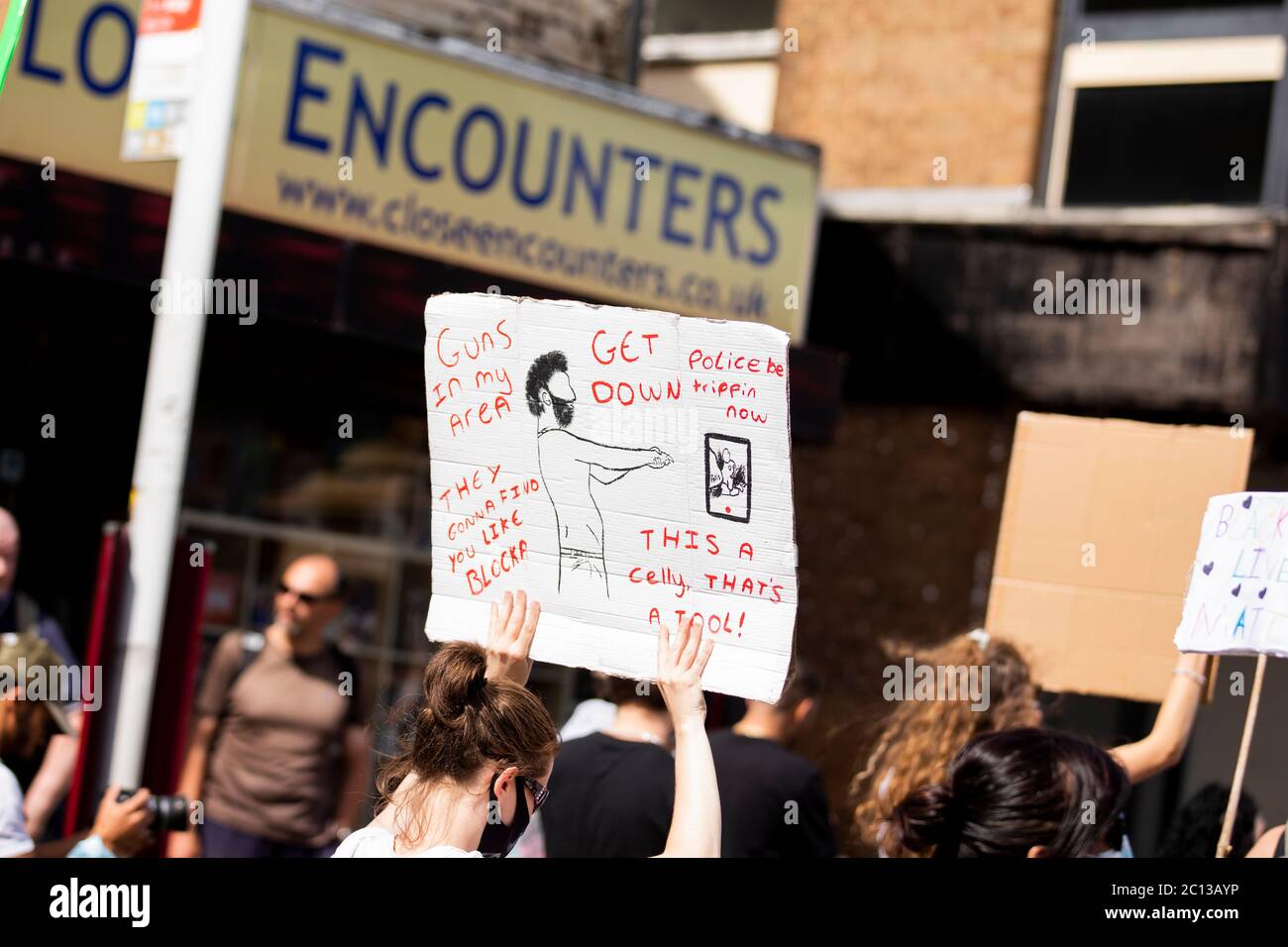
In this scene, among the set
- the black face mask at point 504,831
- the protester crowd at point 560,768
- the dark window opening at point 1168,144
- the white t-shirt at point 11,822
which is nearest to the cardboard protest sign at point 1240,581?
the protester crowd at point 560,768

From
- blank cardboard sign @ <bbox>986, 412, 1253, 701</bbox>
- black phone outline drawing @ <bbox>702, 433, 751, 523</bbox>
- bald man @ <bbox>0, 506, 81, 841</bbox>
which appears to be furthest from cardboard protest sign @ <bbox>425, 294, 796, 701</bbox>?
bald man @ <bbox>0, 506, 81, 841</bbox>

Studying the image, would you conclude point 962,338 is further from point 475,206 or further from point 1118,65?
point 475,206

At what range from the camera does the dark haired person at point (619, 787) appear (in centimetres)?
396

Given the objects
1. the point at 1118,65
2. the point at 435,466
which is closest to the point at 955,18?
the point at 1118,65

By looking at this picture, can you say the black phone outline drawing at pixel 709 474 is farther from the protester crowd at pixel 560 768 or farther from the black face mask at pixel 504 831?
the black face mask at pixel 504 831

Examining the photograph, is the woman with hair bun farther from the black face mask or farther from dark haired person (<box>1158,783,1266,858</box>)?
dark haired person (<box>1158,783,1266,858</box>)

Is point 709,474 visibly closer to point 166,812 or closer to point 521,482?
point 521,482

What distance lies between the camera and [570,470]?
9.51 feet

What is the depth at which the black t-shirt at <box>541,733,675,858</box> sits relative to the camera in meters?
3.95

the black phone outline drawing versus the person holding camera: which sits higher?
the black phone outline drawing

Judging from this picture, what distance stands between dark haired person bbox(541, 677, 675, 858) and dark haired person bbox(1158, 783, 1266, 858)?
4.28 ft

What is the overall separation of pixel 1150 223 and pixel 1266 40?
1.26 m

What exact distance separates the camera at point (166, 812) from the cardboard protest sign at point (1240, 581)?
84.0 inches
